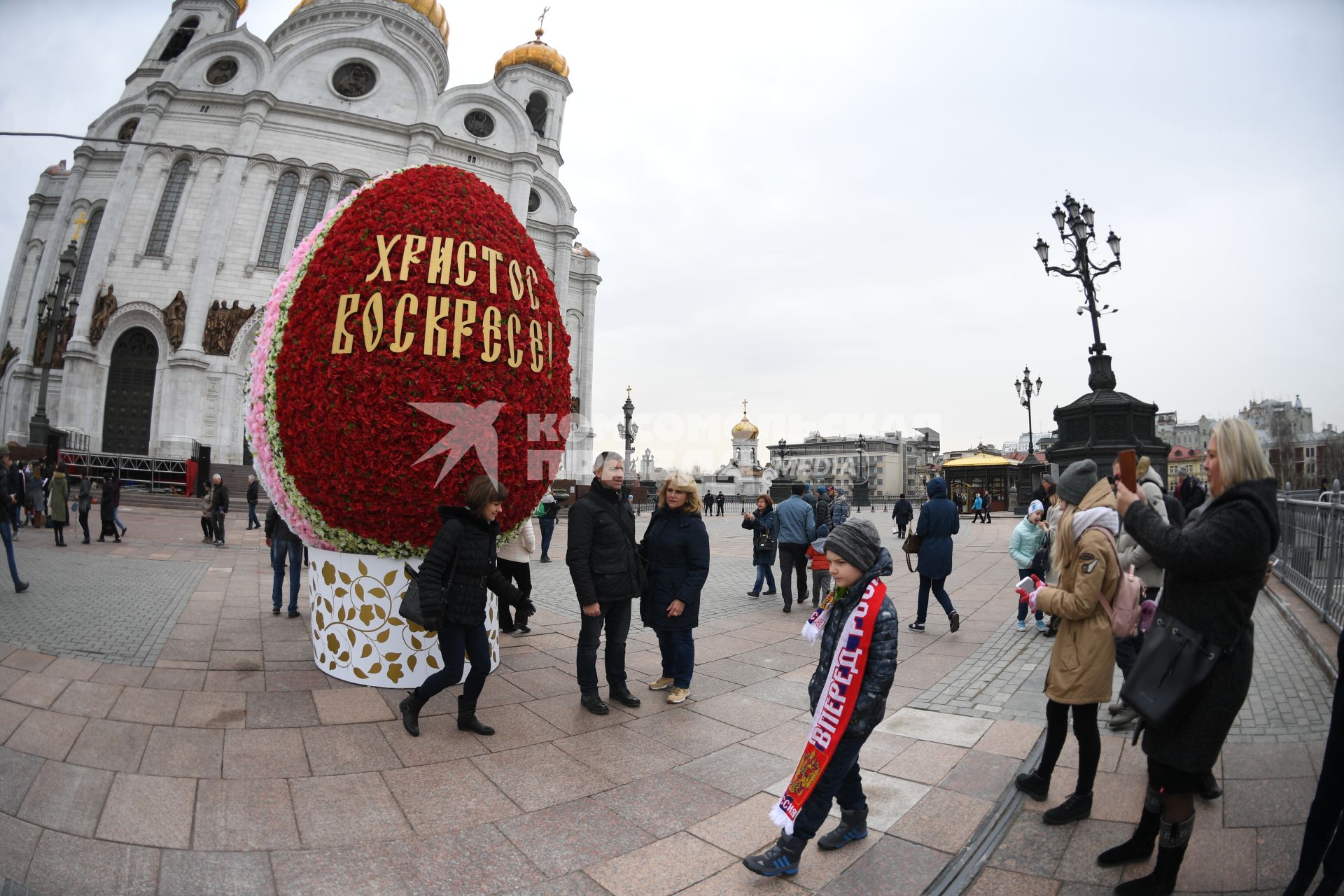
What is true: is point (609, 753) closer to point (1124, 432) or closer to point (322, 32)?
point (1124, 432)

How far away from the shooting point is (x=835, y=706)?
263 centimetres

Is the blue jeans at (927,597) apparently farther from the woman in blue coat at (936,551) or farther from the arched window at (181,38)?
the arched window at (181,38)

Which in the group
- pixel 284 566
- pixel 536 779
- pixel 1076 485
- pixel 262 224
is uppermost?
pixel 262 224

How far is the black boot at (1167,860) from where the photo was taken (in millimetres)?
2404

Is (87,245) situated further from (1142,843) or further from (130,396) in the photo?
(1142,843)

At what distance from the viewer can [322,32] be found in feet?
112

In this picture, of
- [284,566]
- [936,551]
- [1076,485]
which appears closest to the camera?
[1076,485]

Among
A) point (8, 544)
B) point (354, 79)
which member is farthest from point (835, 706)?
point (354, 79)

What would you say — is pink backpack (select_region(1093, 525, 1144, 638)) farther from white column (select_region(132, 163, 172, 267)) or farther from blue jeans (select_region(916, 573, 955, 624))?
white column (select_region(132, 163, 172, 267))

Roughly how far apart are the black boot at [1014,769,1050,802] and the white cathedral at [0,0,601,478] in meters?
30.2

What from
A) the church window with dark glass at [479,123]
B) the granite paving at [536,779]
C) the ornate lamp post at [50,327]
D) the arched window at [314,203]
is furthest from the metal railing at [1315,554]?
the church window with dark glass at [479,123]

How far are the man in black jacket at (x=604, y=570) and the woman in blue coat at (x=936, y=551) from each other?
12.4 feet

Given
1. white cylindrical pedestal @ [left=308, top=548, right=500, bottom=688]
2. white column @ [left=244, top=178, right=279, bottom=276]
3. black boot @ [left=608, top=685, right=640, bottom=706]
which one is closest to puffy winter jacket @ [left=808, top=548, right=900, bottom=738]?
black boot @ [left=608, top=685, right=640, bottom=706]

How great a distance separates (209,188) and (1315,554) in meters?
39.7
